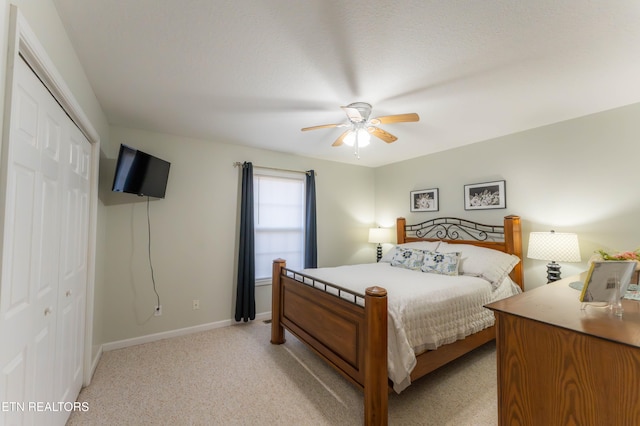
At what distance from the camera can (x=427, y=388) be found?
221 cm

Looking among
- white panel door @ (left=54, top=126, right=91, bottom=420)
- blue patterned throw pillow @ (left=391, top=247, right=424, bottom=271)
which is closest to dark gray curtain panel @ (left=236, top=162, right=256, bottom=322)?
white panel door @ (left=54, top=126, right=91, bottom=420)

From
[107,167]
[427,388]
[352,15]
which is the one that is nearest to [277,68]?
[352,15]

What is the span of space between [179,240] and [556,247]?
414 centimetres

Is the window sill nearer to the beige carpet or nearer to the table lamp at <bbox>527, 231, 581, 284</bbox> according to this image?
the beige carpet

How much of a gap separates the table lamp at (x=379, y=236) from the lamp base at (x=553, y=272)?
2135mm

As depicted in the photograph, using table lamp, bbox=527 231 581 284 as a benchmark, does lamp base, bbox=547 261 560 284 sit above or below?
below

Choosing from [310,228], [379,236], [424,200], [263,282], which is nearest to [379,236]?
[379,236]

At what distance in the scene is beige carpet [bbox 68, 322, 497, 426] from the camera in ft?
6.16

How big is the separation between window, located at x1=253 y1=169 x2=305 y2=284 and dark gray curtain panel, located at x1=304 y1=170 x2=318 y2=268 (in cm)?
10

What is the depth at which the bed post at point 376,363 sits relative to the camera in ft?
5.60

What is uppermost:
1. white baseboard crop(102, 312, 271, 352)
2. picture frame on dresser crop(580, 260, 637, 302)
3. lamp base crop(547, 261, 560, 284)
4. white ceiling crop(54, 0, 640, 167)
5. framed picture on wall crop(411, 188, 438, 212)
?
white ceiling crop(54, 0, 640, 167)

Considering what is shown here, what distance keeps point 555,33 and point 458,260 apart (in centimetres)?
217

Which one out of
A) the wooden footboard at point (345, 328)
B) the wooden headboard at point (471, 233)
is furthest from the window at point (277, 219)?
the wooden headboard at point (471, 233)

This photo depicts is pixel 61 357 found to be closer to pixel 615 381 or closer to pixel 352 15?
pixel 352 15
